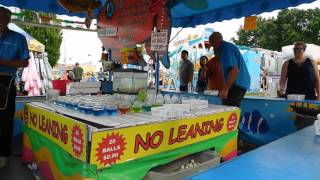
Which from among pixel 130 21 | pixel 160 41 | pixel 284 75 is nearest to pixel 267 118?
pixel 284 75

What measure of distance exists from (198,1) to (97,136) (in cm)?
347

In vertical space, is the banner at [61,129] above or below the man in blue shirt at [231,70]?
below

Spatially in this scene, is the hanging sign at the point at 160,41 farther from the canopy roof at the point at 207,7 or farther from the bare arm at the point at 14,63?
the canopy roof at the point at 207,7

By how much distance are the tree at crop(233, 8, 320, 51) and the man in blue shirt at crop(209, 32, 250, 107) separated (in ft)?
83.7

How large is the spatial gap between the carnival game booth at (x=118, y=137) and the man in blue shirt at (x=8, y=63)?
14.9 inches

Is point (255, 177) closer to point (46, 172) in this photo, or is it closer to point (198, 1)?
point (46, 172)

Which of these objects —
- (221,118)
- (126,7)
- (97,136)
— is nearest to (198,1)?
(126,7)

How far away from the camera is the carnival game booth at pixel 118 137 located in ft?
4.81

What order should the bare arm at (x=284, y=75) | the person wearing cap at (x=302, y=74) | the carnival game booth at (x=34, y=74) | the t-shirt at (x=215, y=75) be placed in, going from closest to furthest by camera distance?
1. the person wearing cap at (x=302, y=74)
2. the bare arm at (x=284, y=75)
3. the t-shirt at (x=215, y=75)
4. the carnival game booth at (x=34, y=74)

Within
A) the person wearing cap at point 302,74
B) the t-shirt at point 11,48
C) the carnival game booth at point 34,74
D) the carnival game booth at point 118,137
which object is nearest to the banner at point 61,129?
the carnival game booth at point 118,137

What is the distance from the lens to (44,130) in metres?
2.04

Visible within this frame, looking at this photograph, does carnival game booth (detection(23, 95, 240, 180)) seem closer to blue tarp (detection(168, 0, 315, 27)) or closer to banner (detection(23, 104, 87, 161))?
banner (detection(23, 104, 87, 161))

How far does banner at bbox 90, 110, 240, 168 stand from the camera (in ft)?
4.77

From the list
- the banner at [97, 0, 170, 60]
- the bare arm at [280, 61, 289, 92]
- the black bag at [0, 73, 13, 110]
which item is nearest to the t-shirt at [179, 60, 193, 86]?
the bare arm at [280, 61, 289, 92]
